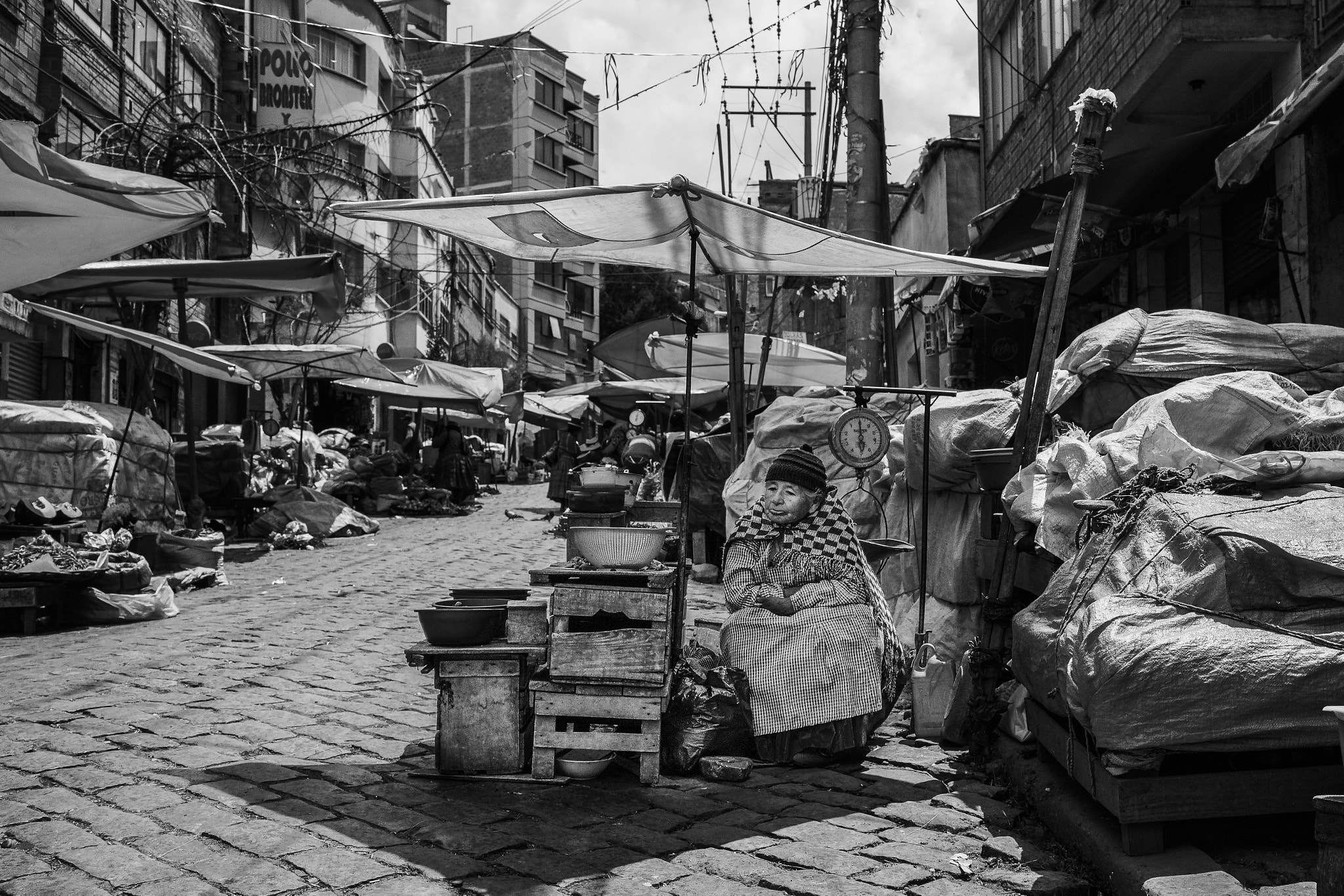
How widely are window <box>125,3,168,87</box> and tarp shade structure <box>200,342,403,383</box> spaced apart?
641 cm

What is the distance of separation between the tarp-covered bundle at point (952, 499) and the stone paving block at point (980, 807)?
1729mm

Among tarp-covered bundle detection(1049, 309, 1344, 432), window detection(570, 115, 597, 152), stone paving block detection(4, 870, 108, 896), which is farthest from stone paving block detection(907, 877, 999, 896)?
window detection(570, 115, 597, 152)

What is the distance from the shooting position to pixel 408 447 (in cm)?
2506

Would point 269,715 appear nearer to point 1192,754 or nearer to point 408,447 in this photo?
point 1192,754

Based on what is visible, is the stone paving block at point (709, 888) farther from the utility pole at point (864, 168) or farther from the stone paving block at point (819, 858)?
Result: the utility pole at point (864, 168)

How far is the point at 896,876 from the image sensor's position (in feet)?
12.2

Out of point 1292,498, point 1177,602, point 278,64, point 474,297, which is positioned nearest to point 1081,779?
point 1177,602

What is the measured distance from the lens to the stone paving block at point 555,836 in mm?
3891

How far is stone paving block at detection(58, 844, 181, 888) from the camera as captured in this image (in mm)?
3494

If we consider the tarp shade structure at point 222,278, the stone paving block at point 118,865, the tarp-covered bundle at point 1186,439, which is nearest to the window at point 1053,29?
the tarp shade structure at point 222,278

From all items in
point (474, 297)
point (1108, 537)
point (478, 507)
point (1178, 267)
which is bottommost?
point (478, 507)

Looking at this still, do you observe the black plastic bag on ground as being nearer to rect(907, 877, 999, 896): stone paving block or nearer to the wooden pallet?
rect(907, 877, 999, 896): stone paving block

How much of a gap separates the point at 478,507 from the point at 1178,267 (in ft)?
47.9

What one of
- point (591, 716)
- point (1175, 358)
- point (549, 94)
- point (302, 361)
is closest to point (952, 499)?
point (1175, 358)
